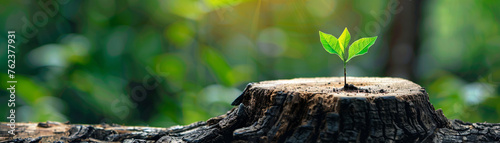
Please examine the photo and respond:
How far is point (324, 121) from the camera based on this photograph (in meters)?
1.03

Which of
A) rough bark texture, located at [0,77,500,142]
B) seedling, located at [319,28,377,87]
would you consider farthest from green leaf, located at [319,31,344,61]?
rough bark texture, located at [0,77,500,142]

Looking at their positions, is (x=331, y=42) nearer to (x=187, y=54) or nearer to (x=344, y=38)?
(x=344, y=38)

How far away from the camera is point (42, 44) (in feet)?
8.33

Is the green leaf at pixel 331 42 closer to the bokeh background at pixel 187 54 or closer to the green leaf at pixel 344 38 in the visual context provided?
the green leaf at pixel 344 38

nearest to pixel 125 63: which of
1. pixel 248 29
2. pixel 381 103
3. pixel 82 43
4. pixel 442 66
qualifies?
pixel 82 43

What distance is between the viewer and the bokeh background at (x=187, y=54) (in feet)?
8.00

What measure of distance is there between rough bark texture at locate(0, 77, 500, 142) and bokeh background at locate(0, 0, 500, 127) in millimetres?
1151

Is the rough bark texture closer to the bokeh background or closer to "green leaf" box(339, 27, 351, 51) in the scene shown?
"green leaf" box(339, 27, 351, 51)

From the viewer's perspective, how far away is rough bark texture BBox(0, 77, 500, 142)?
101 centimetres

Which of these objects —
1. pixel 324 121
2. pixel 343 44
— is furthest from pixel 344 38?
→ pixel 324 121

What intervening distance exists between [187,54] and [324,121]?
170cm

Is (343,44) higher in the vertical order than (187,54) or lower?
lower

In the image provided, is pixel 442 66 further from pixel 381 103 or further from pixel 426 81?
pixel 381 103

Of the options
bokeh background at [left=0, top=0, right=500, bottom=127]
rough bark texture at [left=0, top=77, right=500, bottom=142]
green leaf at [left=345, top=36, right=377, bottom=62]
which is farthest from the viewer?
bokeh background at [left=0, top=0, right=500, bottom=127]
